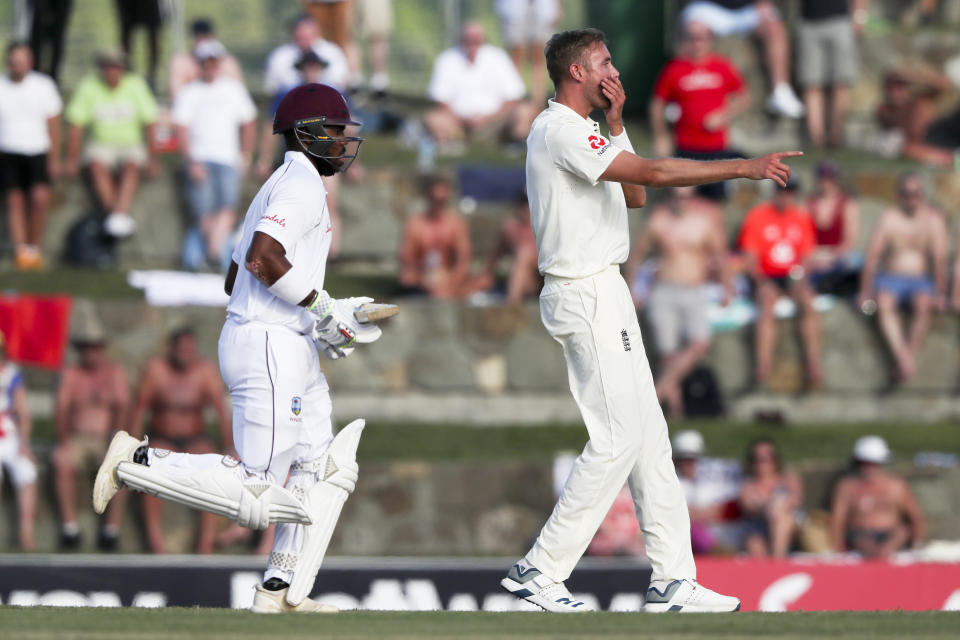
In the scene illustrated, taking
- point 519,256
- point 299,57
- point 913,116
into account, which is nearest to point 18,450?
point 519,256

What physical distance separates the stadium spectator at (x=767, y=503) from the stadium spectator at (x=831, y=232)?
2.53m

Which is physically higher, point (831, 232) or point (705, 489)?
point (831, 232)

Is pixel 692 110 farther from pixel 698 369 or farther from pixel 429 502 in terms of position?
pixel 429 502

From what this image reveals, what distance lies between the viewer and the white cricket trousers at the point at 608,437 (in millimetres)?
6703

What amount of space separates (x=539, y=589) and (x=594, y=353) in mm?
1029

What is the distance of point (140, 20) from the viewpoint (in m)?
17.3

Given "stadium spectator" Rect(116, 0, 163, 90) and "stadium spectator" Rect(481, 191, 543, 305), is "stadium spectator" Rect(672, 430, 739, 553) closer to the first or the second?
"stadium spectator" Rect(481, 191, 543, 305)

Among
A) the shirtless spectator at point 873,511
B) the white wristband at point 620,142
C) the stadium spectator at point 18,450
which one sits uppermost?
the white wristband at point 620,142

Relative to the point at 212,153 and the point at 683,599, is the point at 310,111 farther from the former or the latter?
the point at 212,153

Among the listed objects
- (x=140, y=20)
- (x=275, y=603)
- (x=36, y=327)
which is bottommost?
(x=36, y=327)

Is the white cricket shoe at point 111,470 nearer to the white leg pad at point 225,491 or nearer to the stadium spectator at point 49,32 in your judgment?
the white leg pad at point 225,491

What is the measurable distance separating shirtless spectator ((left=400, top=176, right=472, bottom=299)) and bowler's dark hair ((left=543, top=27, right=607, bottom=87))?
742 cm

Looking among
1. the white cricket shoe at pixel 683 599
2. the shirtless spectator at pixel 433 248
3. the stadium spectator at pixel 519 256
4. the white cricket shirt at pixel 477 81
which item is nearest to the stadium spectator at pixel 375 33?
the white cricket shirt at pixel 477 81

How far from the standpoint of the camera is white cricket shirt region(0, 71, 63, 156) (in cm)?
1480
